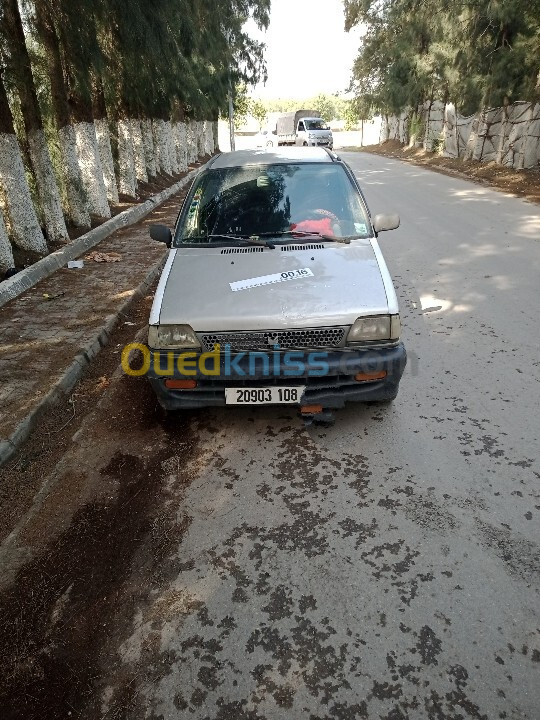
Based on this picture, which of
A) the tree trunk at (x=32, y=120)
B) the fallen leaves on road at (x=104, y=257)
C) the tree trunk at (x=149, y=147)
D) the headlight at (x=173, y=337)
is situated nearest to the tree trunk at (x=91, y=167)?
the tree trunk at (x=32, y=120)

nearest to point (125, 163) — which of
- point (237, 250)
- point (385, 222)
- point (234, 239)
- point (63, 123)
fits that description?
point (63, 123)

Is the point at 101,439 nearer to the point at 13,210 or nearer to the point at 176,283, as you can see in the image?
the point at 176,283

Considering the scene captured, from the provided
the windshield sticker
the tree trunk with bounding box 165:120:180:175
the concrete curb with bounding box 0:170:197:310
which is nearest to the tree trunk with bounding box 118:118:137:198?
the concrete curb with bounding box 0:170:197:310

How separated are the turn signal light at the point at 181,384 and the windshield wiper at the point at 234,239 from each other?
126 centimetres

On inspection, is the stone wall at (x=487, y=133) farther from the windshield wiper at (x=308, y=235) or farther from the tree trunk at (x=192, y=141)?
the windshield wiper at (x=308, y=235)

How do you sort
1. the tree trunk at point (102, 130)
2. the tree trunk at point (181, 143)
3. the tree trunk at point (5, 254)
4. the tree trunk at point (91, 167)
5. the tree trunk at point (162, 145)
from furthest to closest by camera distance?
the tree trunk at point (181, 143)
the tree trunk at point (162, 145)
the tree trunk at point (102, 130)
the tree trunk at point (91, 167)
the tree trunk at point (5, 254)

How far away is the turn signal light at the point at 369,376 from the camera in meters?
3.19

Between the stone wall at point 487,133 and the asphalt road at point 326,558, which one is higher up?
the stone wall at point 487,133

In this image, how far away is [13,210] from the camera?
721 centimetres

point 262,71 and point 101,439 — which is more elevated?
point 262,71

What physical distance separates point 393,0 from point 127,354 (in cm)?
2968

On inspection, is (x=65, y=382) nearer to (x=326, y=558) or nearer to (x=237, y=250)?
(x=237, y=250)

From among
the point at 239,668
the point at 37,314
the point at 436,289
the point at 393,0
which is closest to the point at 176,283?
the point at 239,668

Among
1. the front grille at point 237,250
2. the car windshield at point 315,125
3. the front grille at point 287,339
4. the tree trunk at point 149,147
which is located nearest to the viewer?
the front grille at point 287,339
